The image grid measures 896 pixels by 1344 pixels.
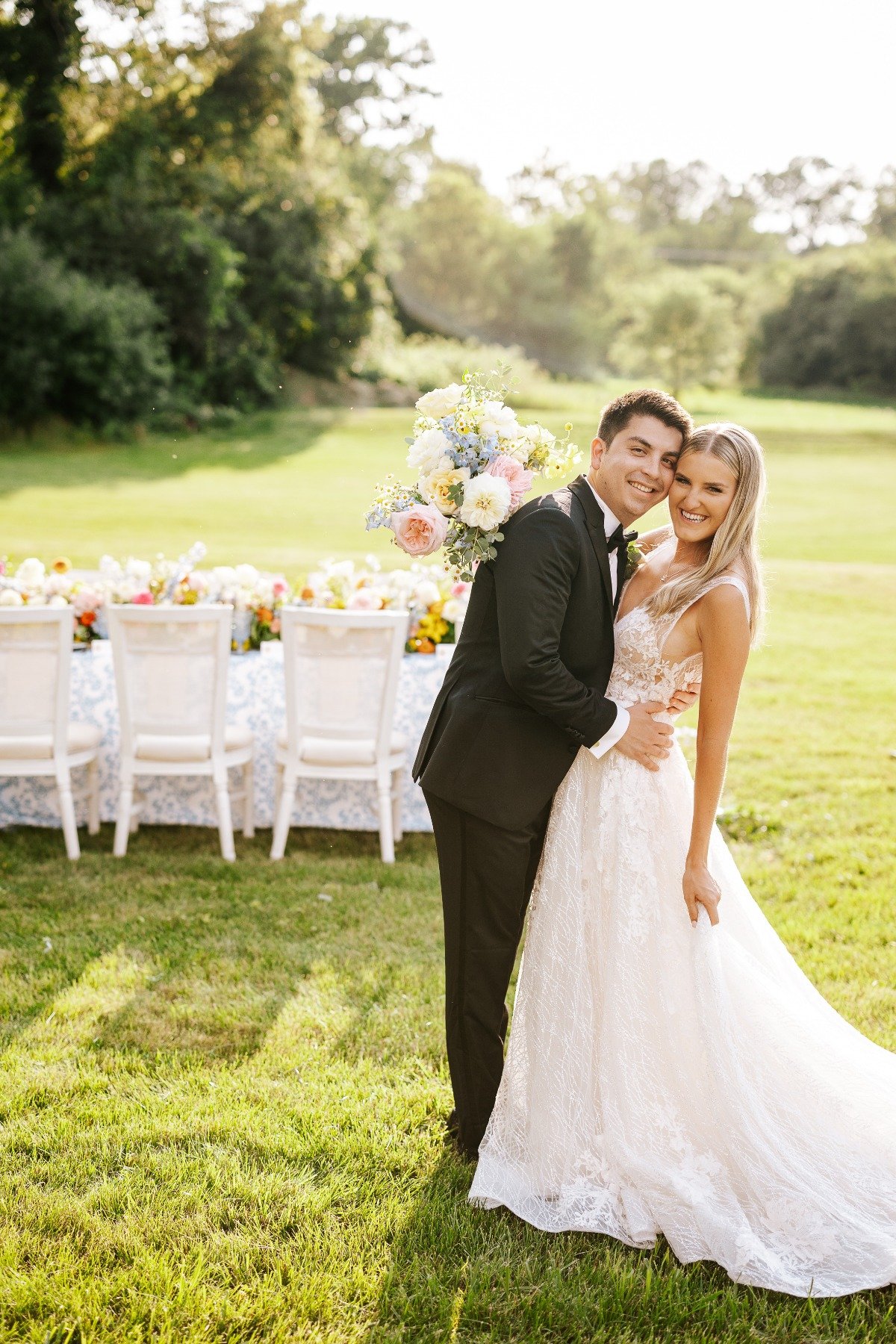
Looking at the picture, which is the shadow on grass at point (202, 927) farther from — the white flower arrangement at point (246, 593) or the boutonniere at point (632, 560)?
the boutonniere at point (632, 560)

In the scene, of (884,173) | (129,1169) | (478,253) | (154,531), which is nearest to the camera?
(129,1169)

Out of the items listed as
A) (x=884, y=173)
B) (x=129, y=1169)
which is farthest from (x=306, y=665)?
(x=884, y=173)

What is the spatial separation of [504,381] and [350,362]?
31217 mm

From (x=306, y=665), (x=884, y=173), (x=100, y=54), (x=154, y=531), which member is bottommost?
(x=154, y=531)

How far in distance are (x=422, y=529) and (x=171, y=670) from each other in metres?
3.10

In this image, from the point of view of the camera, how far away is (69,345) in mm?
24281

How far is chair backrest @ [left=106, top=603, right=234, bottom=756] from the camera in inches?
216

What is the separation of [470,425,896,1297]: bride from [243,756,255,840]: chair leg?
3.25 m

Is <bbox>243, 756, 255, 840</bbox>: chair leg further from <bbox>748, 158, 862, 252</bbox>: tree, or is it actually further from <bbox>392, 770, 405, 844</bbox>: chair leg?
<bbox>748, 158, 862, 252</bbox>: tree

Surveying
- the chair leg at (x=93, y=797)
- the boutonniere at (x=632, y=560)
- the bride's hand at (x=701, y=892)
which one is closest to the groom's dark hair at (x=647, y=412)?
the boutonniere at (x=632, y=560)

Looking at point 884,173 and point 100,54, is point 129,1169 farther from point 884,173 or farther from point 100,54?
point 884,173

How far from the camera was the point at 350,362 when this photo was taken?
3291cm

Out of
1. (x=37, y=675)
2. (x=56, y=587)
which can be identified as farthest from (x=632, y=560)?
(x=56, y=587)

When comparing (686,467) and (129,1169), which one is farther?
(129,1169)
